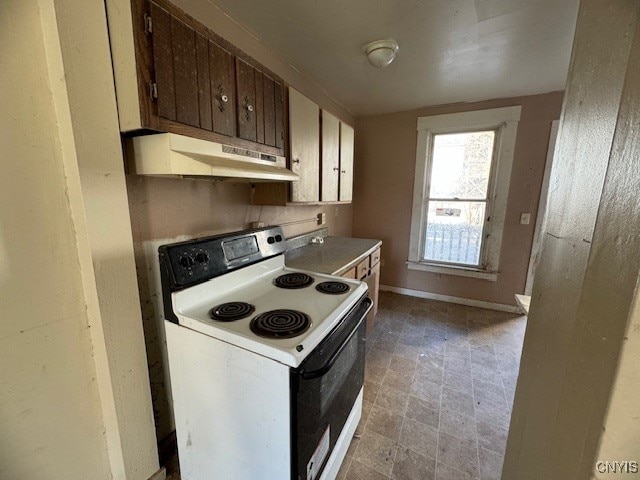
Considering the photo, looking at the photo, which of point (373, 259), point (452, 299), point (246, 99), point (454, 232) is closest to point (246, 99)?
point (246, 99)

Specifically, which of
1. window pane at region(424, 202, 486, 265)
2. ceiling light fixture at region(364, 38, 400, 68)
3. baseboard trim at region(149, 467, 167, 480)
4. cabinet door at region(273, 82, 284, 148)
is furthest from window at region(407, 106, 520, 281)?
baseboard trim at region(149, 467, 167, 480)

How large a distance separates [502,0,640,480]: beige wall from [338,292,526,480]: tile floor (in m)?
0.85

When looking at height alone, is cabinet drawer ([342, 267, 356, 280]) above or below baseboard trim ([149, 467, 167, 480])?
above

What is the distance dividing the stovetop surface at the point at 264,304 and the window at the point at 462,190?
2.25 metres

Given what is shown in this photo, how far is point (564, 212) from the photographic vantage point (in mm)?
578

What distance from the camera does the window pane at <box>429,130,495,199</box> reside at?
287 centimetres

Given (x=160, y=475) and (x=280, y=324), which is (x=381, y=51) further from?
(x=160, y=475)

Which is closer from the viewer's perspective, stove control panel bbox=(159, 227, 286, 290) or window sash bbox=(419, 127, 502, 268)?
stove control panel bbox=(159, 227, 286, 290)

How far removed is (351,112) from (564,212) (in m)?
3.02

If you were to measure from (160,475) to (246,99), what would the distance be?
1.84m

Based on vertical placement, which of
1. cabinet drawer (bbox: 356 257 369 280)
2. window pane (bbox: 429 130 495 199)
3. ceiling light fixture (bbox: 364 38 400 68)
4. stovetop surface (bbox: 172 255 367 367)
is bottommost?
cabinet drawer (bbox: 356 257 369 280)

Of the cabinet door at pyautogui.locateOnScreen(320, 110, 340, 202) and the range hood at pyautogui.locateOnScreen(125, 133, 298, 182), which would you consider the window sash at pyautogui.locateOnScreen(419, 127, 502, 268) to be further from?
the range hood at pyautogui.locateOnScreen(125, 133, 298, 182)

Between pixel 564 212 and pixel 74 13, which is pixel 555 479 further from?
pixel 74 13

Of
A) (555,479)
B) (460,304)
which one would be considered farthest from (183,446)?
(460,304)
